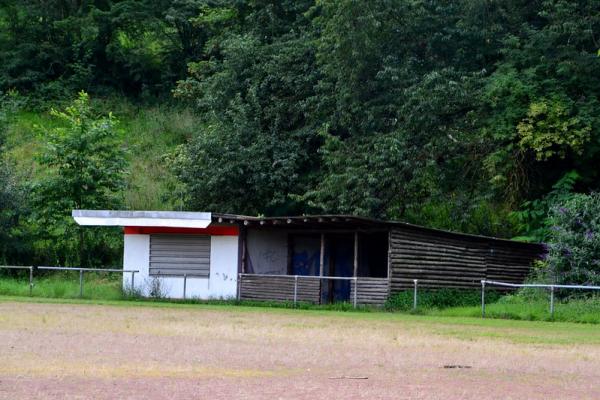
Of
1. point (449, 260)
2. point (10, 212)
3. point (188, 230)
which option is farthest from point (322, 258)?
point (10, 212)

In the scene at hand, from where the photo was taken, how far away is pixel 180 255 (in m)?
34.3

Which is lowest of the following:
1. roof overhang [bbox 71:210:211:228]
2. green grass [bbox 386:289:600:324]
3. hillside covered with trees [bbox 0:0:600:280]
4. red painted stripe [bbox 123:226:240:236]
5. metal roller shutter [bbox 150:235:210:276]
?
green grass [bbox 386:289:600:324]

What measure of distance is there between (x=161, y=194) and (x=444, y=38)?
16834mm

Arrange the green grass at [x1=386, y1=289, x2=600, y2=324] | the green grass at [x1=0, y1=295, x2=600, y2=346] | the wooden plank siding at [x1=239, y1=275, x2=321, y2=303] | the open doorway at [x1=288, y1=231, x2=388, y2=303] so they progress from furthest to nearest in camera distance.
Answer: the open doorway at [x1=288, y1=231, x2=388, y2=303] → the wooden plank siding at [x1=239, y1=275, x2=321, y2=303] → the green grass at [x1=386, y1=289, x2=600, y2=324] → the green grass at [x1=0, y1=295, x2=600, y2=346]

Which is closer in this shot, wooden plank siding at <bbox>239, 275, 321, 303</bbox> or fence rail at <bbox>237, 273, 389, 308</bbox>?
fence rail at <bbox>237, 273, 389, 308</bbox>

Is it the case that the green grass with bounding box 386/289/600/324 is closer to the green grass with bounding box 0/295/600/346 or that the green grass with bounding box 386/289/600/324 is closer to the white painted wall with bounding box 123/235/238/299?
the green grass with bounding box 0/295/600/346

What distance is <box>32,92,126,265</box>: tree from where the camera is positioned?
41094 mm

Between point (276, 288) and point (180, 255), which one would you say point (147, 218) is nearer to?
point (180, 255)

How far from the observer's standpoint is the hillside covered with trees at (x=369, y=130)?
3578 cm

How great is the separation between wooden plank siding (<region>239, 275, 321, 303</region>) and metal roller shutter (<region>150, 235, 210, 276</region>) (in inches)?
60.8

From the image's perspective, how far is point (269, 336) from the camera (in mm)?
19750

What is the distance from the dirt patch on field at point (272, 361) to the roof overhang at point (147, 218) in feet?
29.0

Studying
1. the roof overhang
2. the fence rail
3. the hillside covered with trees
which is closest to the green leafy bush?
the hillside covered with trees

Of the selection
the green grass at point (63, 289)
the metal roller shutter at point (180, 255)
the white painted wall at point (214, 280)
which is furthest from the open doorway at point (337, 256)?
the green grass at point (63, 289)
